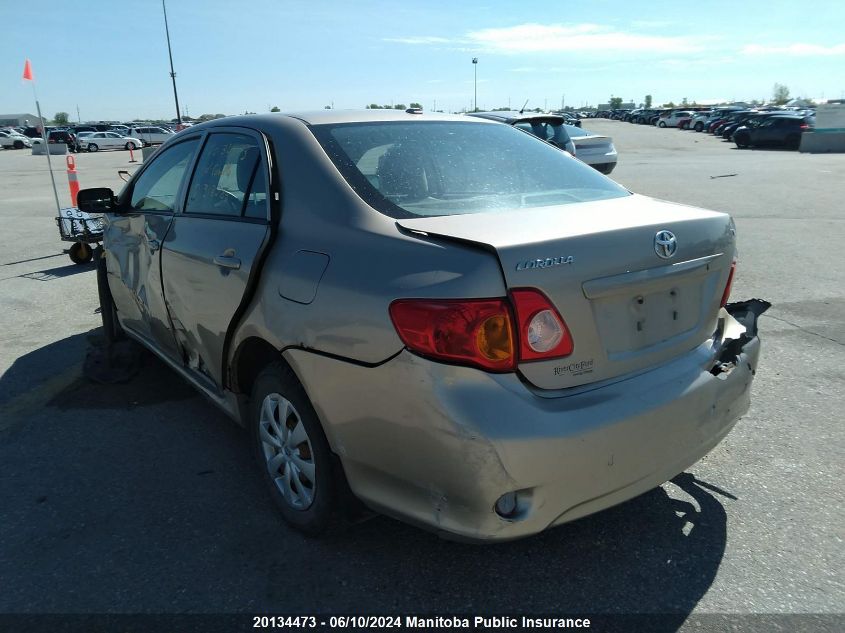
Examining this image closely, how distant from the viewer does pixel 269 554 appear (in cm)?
278

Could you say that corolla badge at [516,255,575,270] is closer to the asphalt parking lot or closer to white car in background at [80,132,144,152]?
the asphalt parking lot

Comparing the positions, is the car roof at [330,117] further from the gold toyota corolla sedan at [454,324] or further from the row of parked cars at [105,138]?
the row of parked cars at [105,138]

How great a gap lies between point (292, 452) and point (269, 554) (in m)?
0.42

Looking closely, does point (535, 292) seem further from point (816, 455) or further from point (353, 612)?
point (816, 455)

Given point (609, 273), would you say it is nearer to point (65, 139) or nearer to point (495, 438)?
point (495, 438)

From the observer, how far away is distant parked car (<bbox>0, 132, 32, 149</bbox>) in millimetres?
56281

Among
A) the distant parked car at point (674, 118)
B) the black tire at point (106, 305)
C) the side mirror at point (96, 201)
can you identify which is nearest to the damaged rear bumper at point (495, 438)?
the side mirror at point (96, 201)

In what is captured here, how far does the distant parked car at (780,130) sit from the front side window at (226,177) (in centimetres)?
3358

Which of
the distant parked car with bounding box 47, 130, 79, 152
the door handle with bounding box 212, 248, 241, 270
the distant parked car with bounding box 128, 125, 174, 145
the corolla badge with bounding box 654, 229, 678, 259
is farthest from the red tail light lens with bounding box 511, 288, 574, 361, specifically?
the distant parked car with bounding box 128, 125, 174, 145

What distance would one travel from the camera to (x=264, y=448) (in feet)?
10.0

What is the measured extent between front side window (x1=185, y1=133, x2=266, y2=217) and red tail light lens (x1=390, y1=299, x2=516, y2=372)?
1205mm

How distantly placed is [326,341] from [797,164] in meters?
24.7

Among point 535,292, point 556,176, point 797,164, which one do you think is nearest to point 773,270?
point 556,176

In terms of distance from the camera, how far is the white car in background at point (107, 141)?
4784 centimetres
